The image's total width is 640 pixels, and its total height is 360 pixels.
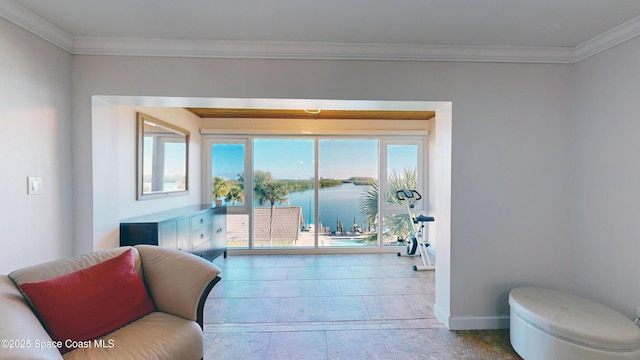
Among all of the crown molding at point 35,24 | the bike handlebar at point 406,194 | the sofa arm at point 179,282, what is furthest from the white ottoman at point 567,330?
the crown molding at point 35,24

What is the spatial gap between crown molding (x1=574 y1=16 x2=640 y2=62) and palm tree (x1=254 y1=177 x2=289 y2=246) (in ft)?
13.2

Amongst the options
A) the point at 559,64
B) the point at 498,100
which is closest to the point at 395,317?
the point at 498,100

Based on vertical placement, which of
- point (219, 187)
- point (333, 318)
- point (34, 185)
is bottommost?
point (333, 318)

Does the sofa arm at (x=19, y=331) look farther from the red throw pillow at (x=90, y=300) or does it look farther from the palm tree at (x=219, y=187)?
the palm tree at (x=219, y=187)

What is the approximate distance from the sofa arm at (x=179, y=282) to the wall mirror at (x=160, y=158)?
1.48 m

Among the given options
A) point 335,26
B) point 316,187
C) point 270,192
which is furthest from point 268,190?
point 335,26

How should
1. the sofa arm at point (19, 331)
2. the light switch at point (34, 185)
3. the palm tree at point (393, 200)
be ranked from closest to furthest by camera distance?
the sofa arm at point (19, 331) < the light switch at point (34, 185) < the palm tree at point (393, 200)

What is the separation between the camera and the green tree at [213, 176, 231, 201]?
491cm

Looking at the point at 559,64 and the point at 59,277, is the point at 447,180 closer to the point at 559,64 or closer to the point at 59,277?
the point at 559,64

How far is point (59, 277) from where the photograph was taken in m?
1.49

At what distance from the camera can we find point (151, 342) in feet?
4.75

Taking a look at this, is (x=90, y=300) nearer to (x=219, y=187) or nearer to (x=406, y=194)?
(x=219, y=187)

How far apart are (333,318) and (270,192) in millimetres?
2727

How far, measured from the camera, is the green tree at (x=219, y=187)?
16.1 ft
